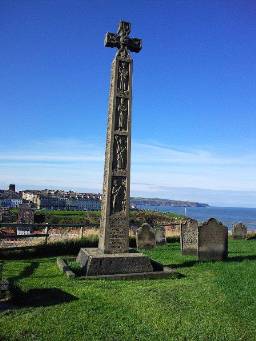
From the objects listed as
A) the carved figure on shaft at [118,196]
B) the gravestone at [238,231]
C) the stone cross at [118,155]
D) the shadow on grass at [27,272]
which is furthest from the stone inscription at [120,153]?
the gravestone at [238,231]

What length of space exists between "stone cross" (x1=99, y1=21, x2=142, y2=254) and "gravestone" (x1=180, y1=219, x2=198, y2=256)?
4.55 metres

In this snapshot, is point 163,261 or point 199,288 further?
point 163,261

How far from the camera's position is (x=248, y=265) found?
43.4 feet

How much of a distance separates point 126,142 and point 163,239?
8818 millimetres

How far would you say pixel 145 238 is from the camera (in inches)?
711

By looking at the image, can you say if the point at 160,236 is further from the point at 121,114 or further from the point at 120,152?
the point at 121,114

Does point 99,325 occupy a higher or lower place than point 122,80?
lower

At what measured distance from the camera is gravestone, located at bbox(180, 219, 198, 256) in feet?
53.1

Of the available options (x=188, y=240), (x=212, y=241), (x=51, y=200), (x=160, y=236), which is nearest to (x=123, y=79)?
(x=212, y=241)

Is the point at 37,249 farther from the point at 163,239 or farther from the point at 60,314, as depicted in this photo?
the point at 60,314

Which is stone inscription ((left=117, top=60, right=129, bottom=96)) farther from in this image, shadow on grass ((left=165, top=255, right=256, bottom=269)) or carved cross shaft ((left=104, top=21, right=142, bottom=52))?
shadow on grass ((left=165, top=255, right=256, bottom=269))

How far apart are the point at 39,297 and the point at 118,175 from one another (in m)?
4.78

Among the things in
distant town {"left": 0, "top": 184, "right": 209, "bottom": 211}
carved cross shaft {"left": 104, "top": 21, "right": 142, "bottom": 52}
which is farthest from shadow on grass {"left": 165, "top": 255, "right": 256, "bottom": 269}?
distant town {"left": 0, "top": 184, "right": 209, "bottom": 211}

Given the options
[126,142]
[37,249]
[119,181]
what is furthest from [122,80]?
[37,249]
